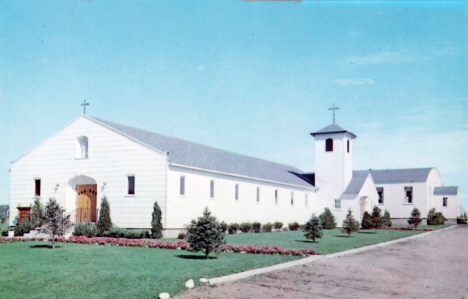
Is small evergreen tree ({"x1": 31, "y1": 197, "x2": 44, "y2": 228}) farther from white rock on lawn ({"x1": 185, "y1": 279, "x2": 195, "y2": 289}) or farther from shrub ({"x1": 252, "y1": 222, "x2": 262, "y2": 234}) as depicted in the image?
white rock on lawn ({"x1": 185, "y1": 279, "x2": 195, "y2": 289})

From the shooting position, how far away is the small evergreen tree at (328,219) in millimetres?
44750

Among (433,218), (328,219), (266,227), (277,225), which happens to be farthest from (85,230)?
(433,218)

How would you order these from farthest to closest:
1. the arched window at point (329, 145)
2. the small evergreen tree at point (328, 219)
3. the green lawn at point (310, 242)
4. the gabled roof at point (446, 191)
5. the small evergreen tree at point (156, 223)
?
the gabled roof at point (446, 191) < the arched window at point (329, 145) < the small evergreen tree at point (328, 219) < the small evergreen tree at point (156, 223) < the green lawn at point (310, 242)

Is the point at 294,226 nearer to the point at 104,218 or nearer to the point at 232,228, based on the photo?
the point at 232,228

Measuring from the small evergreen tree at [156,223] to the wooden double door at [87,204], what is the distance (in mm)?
5199

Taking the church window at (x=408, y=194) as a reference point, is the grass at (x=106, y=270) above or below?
below

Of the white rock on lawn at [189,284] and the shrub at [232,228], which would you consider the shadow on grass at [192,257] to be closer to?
the white rock on lawn at [189,284]

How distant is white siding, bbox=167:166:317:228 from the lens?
91.9ft

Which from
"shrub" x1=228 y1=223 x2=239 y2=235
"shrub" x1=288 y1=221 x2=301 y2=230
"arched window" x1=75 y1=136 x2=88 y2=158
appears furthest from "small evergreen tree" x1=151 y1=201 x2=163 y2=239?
"shrub" x1=288 y1=221 x2=301 y2=230

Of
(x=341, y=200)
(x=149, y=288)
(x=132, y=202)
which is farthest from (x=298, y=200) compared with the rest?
(x=149, y=288)

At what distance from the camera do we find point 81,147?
99.5ft

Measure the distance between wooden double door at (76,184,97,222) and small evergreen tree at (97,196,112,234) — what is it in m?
1.97

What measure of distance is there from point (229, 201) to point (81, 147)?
35.9 feet

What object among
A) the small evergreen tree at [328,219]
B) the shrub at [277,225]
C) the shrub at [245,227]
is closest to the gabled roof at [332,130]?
the small evergreen tree at [328,219]
